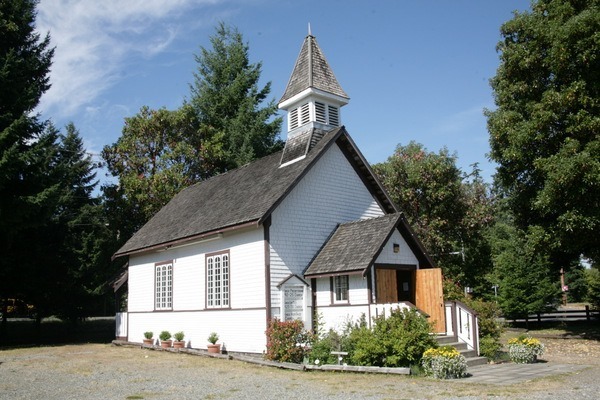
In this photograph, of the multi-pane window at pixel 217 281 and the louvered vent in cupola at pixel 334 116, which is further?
the louvered vent in cupola at pixel 334 116

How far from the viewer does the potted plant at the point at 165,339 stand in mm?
22422

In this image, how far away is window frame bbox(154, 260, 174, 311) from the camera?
23.9m

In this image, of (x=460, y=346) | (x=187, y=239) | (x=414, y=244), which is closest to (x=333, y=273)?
(x=414, y=244)

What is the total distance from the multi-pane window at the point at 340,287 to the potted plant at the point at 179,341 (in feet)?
24.4

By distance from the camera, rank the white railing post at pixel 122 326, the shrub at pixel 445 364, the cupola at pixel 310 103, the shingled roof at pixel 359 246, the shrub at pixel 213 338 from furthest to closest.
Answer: the white railing post at pixel 122 326 → the cupola at pixel 310 103 → the shrub at pixel 213 338 → the shingled roof at pixel 359 246 → the shrub at pixel 445 364

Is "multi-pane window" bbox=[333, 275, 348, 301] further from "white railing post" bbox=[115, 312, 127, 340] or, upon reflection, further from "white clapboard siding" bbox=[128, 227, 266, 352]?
"white railing post" bbox=[115, 312, 127, 340]

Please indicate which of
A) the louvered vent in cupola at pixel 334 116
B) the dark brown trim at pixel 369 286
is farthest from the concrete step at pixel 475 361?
the louvered vent in cupola at pixel 334 116

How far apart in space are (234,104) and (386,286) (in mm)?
32311

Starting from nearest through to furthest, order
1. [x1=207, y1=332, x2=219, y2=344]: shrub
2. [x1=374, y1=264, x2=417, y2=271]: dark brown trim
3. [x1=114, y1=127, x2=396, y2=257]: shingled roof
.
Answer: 1. [x1=374, y1=264, x2=417, y2=271]: dark brown trim
2. [x1=114, y1=127, x2=396, y2=257]: shingled roof
3. [x1=207, y1=332, x2=219, y2=344]: shrub

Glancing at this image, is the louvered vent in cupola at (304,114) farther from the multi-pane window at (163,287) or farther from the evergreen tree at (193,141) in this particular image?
the evergreen tree at (193,141)

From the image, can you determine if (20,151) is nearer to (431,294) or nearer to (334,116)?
(334,116)

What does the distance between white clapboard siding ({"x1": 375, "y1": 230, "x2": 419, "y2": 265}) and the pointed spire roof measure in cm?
718

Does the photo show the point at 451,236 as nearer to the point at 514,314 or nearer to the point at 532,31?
the point at 514,314

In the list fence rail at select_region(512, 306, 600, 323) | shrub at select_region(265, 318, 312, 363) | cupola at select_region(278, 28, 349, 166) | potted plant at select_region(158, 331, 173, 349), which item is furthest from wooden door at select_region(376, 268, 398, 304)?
fence rail at select_region(512, 306, 600, 323)
